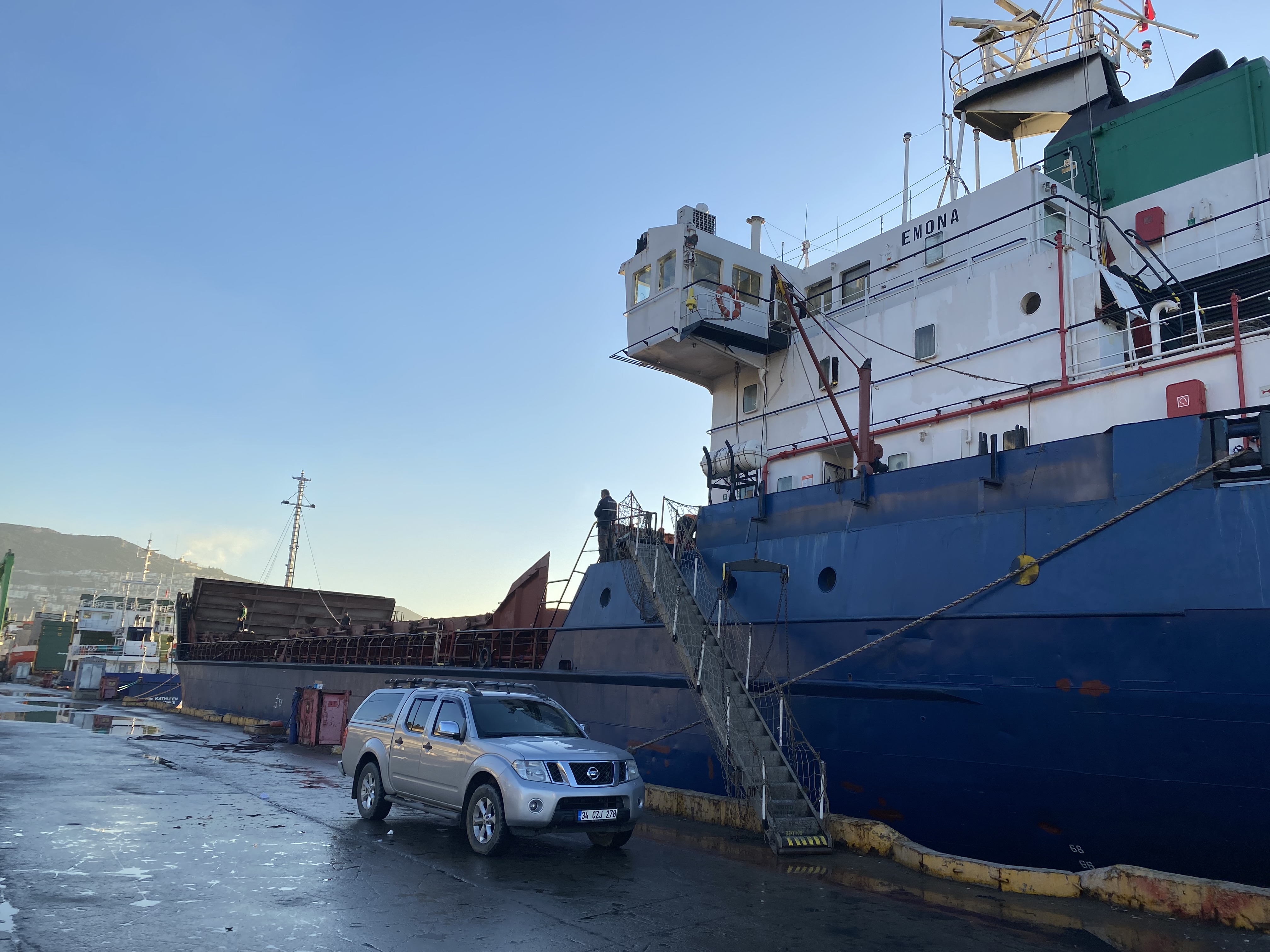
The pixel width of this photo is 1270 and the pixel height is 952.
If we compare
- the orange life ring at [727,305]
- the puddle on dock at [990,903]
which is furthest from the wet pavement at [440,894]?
the orange life ring at [727,305]

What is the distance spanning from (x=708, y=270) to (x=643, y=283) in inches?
56.0

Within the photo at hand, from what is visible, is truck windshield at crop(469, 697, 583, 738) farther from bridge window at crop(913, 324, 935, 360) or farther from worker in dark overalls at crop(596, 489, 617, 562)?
bridge window at crop(913, 324, 935, 360)

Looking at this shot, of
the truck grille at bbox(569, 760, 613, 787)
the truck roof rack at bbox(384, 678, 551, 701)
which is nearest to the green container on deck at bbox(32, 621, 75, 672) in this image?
the truck roof rack at bbox(384, 678, 551, 701)

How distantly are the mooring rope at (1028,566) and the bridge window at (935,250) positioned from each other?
276 inches

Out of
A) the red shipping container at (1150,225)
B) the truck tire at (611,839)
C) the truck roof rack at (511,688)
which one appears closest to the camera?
the truck tire at (611,839)

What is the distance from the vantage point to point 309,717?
19781 millimetres

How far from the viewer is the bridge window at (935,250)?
14.1 meters

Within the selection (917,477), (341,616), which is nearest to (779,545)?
(917,477)

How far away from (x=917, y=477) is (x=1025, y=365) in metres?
2.74

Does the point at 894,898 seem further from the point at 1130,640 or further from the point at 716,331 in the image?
the point at 716,331

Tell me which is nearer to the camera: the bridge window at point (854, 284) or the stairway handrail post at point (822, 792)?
the stairway handrail post at point (822, 792)

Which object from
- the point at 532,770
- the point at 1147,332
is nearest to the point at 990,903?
the point at 532,770

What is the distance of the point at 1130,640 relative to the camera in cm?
769

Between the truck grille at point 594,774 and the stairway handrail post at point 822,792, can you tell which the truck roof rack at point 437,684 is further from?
the stairway handrail post at point 822,792
